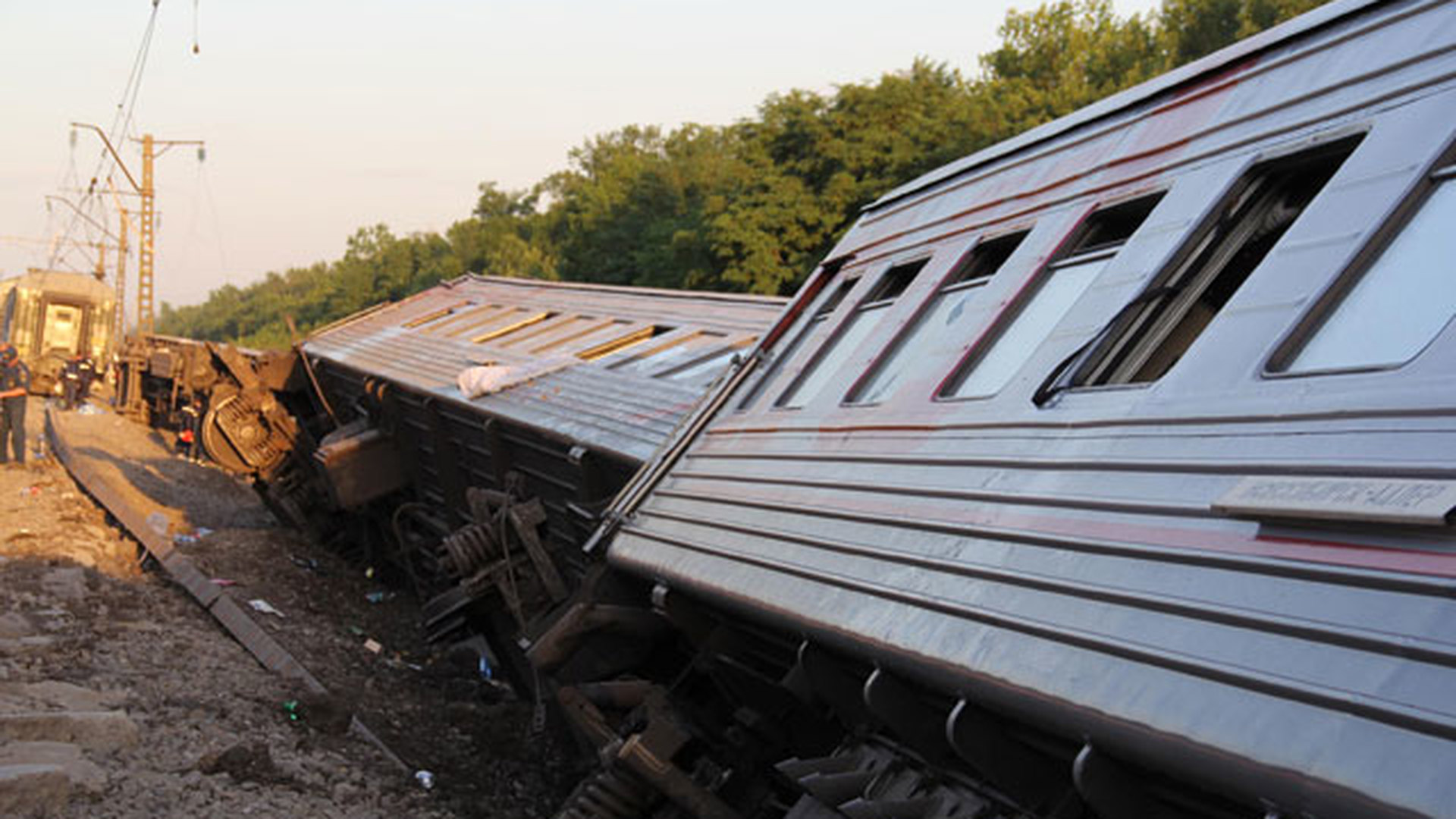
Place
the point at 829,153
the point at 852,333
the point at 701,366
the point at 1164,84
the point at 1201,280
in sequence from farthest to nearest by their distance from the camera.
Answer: the point at 829,153
the point at 701,366
the point at 852,333
the point at 1164,84
the point at 1201,280

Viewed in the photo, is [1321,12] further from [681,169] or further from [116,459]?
A: [681,169]

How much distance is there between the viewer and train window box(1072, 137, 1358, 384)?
4.16 metres

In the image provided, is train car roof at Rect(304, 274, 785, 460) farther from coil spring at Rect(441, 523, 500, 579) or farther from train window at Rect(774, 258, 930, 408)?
train window at Rect(774, 258, 930, 408)

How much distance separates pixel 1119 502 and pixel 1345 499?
786 millimetres

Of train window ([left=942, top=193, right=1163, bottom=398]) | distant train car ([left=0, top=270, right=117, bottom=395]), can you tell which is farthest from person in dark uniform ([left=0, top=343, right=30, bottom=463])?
distant train car ([left=0, top=270, right=117, bottom=395])

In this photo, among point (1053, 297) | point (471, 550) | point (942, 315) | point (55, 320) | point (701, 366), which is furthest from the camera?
point (55, 320)

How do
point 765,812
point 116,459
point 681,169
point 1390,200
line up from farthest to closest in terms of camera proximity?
1. point 681,169
2. point 116,459
3. point 765,812
4. point 1390,200

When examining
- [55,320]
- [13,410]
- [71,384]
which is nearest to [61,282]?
[55,320]

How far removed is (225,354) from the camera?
17.4 meters

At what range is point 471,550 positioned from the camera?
846 cm

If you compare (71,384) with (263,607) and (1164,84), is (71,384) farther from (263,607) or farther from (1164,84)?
(1164,84)

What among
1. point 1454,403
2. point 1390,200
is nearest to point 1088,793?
point 1454,403

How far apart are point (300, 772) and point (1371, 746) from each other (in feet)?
21.9

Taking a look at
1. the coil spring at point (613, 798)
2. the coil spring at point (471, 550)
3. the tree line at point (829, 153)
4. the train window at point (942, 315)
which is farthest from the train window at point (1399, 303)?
the tree line at point (829, 153)
